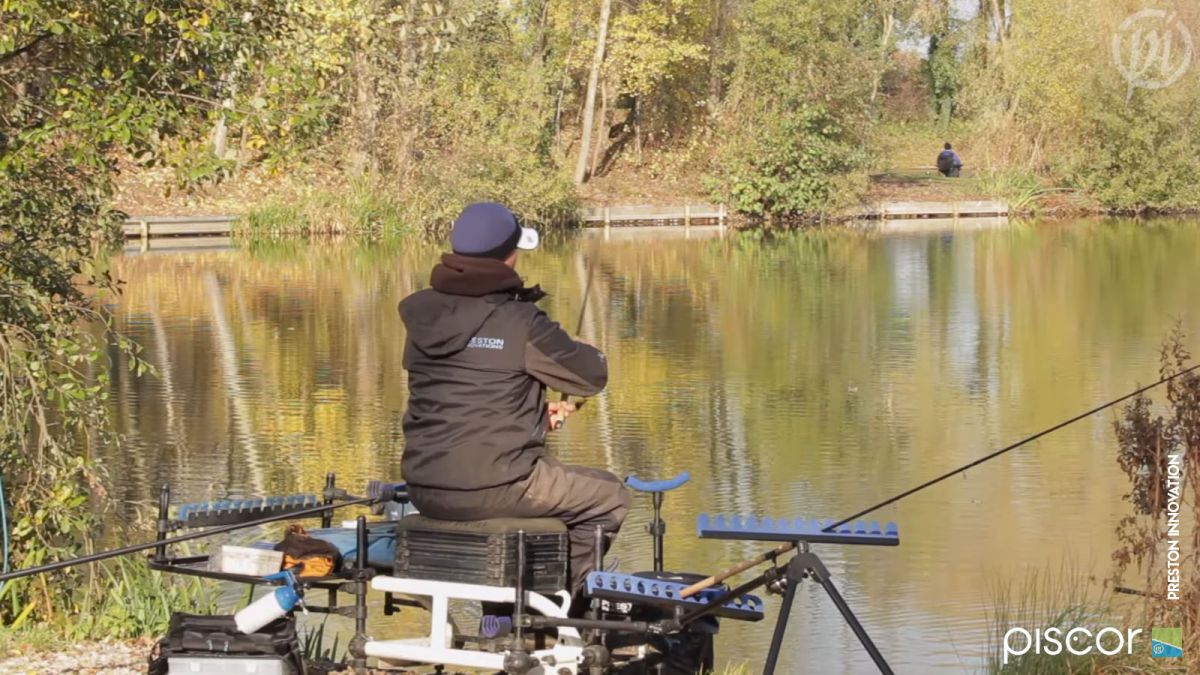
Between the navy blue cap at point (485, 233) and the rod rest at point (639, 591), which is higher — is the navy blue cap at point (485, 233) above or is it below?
above

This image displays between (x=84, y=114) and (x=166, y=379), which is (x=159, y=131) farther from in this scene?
(x=166, y=379)

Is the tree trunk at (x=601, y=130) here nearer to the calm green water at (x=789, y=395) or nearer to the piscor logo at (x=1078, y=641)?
the calm green water at (x=789, y=395)

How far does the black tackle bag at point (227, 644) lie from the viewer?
207 inches

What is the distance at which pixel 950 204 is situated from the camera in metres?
43.4

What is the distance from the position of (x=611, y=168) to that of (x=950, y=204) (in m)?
8.68

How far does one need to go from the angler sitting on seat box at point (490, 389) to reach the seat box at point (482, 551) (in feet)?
0.17

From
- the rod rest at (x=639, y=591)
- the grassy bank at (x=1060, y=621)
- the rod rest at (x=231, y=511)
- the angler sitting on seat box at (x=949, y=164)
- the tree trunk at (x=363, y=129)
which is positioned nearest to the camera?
the rod rest at (x=639, y=591)

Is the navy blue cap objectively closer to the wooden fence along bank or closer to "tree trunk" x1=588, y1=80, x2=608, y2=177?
the wooden fence along bank

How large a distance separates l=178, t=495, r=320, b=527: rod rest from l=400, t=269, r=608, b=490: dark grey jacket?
89 centimetres

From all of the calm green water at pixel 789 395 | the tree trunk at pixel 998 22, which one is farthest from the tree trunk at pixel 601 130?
the calm green water at pixel 789 395

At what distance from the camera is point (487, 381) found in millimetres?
5270

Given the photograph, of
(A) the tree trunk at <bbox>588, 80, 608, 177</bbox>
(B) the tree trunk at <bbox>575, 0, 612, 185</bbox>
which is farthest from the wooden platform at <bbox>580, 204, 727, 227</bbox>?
(A) the tree trunk at <bbox>588, 80, 608, 177</bbox>

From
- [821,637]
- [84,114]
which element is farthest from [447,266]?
[821,637]

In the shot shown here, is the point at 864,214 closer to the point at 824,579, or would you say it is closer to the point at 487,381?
the point at 487,381
